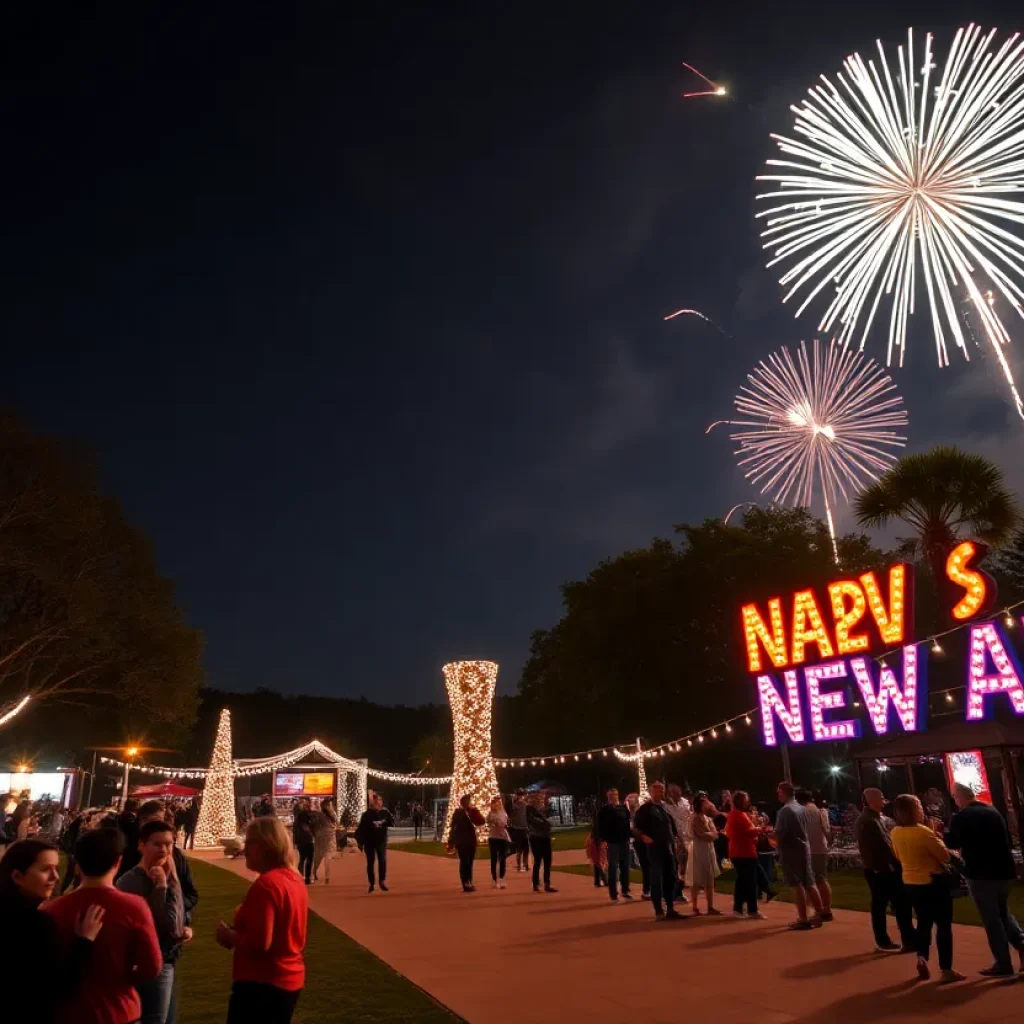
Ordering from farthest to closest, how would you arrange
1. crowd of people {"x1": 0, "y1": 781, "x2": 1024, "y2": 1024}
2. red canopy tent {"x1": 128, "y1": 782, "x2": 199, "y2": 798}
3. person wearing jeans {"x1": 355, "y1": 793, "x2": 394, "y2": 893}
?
red canopy tent {"x1": 128, "y1": 782, "x2": 199, "y2": 798}
person wearing jeans {"x1": 355, "y1": 793, "x2": 394, "y2": 893}
crowd of people {"x1": 0, "y1": 781, "x2": 1024, "y2": 1024}

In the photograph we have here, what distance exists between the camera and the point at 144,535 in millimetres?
30812

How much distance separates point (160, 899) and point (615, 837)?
891 centimetres

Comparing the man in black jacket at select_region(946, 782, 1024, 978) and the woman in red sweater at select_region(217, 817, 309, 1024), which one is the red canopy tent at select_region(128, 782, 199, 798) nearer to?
the man in black jacket at select_region(946, 782, 1024, 978)

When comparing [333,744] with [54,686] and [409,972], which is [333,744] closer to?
[54,686]

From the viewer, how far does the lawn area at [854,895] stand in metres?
10.2

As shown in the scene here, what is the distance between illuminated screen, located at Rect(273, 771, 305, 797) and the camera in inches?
1271

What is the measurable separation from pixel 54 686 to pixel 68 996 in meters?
29.5

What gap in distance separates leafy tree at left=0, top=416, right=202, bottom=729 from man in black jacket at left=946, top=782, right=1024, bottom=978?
25809mm

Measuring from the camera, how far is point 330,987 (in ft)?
23.3

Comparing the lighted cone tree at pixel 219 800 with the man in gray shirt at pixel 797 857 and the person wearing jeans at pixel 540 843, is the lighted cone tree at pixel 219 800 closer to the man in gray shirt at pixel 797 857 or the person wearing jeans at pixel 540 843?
the person wearing jeans at pixel 540 843

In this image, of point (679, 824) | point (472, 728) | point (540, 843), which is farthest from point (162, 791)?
point (679, 824)

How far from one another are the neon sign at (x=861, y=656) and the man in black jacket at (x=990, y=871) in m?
9.47

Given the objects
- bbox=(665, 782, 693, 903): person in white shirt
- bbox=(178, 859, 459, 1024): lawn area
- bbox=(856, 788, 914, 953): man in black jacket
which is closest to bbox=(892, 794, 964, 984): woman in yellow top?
bbox=(856, 788, 914, 953): man in black jacket

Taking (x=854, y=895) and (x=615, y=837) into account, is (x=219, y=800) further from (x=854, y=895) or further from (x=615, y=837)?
(x=854, y=895)
